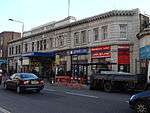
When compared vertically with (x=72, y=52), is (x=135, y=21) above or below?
above

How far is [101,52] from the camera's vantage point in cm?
3934

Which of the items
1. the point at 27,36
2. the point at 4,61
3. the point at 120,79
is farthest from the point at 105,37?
the point at 4,61

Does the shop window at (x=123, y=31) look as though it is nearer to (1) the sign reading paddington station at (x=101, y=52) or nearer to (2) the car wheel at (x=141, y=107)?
(1) the sign reading paddington station at (x=101, y=52)

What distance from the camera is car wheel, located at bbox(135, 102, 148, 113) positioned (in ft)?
38.1

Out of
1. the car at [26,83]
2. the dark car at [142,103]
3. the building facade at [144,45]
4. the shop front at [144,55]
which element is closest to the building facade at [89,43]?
the building facade at [144,45]

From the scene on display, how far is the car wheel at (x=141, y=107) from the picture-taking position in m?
11.6

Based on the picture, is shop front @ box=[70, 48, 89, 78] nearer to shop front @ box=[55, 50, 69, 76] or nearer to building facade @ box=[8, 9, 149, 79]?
building facade @ box=[8, 9, 149, 79]

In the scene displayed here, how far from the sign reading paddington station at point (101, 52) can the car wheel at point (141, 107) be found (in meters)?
26.1

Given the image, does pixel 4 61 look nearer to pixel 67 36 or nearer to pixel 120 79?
pixel 67 36

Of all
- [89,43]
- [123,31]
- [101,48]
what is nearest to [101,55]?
[101,48]

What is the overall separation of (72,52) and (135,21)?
11.3m

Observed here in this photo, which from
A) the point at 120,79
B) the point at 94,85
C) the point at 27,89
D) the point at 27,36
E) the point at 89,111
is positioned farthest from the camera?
the point at 27,36

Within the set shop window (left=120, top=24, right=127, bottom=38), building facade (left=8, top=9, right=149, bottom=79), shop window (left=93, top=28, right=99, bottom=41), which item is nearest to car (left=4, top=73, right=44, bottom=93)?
building facade (left=8, top=9, right=149, bottom=79)

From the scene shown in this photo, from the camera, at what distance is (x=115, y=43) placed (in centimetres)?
3744
